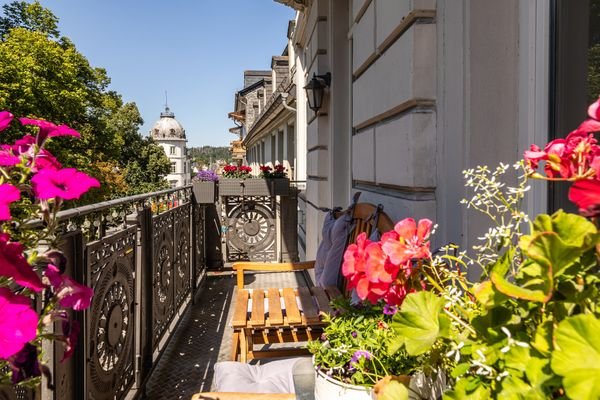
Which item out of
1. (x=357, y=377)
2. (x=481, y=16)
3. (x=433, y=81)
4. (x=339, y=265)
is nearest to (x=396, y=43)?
(x=433, y=81)

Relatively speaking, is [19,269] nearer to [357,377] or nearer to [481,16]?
[357,377]

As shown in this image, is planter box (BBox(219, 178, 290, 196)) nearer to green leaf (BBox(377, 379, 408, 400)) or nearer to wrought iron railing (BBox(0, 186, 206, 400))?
wrought iron railing (BBox(0, 186, 206, 400))

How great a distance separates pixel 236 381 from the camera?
7.87 ft

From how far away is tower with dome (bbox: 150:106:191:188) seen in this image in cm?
10400

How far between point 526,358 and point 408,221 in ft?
1.40

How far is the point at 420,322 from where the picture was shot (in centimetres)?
89

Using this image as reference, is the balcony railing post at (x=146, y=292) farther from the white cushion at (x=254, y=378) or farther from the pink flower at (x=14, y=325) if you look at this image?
the pink flower at (x=14, y=325)

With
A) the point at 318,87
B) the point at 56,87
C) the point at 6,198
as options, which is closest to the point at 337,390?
the point at 6,198

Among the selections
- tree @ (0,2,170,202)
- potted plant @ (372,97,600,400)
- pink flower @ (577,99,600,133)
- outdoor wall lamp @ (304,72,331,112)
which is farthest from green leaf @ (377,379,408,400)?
tree @ (0,2,170,202)

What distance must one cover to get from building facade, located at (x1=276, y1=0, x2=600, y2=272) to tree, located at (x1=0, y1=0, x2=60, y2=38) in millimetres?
29538

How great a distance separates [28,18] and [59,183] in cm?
3228

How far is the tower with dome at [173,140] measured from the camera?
341 feet

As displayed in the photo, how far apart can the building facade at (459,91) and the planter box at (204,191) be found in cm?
422

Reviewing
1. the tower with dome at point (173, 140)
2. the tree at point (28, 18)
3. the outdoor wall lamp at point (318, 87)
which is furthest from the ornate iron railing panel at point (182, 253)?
the tower with dome at point (173, 140)
